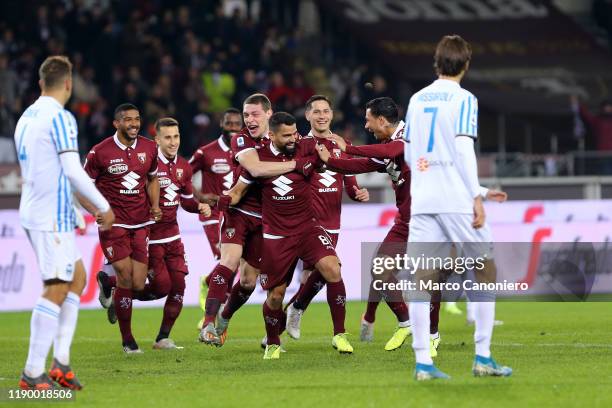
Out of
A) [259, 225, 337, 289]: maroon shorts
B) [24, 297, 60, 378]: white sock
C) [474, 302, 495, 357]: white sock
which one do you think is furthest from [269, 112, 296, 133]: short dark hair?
[24, 297, 60, 378]: white sock

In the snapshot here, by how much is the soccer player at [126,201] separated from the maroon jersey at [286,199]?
174 centimetres

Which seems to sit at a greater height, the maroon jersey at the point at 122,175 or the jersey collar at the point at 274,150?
the jersey collar at the point at 274,150

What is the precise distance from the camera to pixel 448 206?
10.0 m

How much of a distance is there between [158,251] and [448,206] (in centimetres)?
564

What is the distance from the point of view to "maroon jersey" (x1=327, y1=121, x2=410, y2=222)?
482 inches

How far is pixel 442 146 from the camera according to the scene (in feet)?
33.0

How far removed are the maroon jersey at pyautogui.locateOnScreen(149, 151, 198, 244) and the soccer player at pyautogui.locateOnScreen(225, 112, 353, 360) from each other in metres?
2.23

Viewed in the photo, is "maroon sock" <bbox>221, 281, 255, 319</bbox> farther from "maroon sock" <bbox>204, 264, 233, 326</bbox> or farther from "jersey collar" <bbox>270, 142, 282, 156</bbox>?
"jersey collar" <bbox>270, 142, 282, 156</bbox>

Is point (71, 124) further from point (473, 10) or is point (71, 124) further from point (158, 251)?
point (473, 10)

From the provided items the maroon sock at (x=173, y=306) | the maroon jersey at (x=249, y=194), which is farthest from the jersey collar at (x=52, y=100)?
the maroon sock at (x=173, y=306)

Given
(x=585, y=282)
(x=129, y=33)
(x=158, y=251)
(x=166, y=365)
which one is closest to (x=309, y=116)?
(x=158, y=251)

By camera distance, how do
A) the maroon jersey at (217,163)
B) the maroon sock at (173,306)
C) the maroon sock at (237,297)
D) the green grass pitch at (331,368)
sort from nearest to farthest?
1. the green grass pitch at (331,368)
2. the maroon sock at (237,297)
3. the maroon sock at (173,306)
4. the maroon jersey at (217,163)

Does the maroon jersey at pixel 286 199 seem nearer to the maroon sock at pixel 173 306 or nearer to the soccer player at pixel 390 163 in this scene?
the soccer player at pixel 390 163

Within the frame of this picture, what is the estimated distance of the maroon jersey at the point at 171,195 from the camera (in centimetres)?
1499
